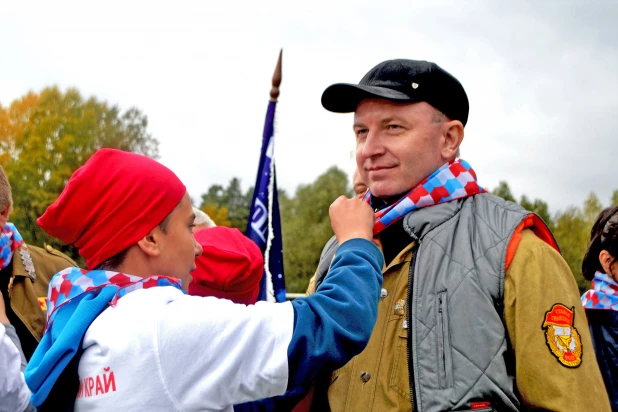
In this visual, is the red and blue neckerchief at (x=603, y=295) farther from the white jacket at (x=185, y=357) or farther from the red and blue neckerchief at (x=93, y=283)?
→ the red and blue neckerchief at (x=93, y=283)

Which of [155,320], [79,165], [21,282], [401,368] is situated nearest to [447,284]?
[401,368]

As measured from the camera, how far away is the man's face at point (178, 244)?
2.19 metres

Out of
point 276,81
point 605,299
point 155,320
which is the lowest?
point 605,299

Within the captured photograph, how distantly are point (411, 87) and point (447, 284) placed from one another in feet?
2.43

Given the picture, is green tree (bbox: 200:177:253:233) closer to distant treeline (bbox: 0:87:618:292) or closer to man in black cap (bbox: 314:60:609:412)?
distant treeline (bbox: 0:87:618:292)

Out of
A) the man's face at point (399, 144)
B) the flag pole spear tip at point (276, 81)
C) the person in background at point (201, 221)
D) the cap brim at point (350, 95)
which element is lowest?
the person in background at point (201, 221)

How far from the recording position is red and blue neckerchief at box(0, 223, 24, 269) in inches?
149

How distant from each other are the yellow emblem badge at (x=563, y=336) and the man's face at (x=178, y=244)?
3.93ft

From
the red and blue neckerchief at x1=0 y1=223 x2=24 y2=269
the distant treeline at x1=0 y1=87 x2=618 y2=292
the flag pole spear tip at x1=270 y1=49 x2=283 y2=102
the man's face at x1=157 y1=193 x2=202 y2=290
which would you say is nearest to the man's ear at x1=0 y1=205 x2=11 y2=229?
the red and blue neckerchief at x1=0 y1=223 x2=24 y2=269

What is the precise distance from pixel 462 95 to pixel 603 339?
2119mm

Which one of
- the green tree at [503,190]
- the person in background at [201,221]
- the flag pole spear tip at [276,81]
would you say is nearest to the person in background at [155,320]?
the person in background at [201,221]

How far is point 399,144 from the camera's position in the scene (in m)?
2.45

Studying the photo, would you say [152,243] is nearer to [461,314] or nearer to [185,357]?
[185,357]

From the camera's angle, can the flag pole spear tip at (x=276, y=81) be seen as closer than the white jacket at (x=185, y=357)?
No
